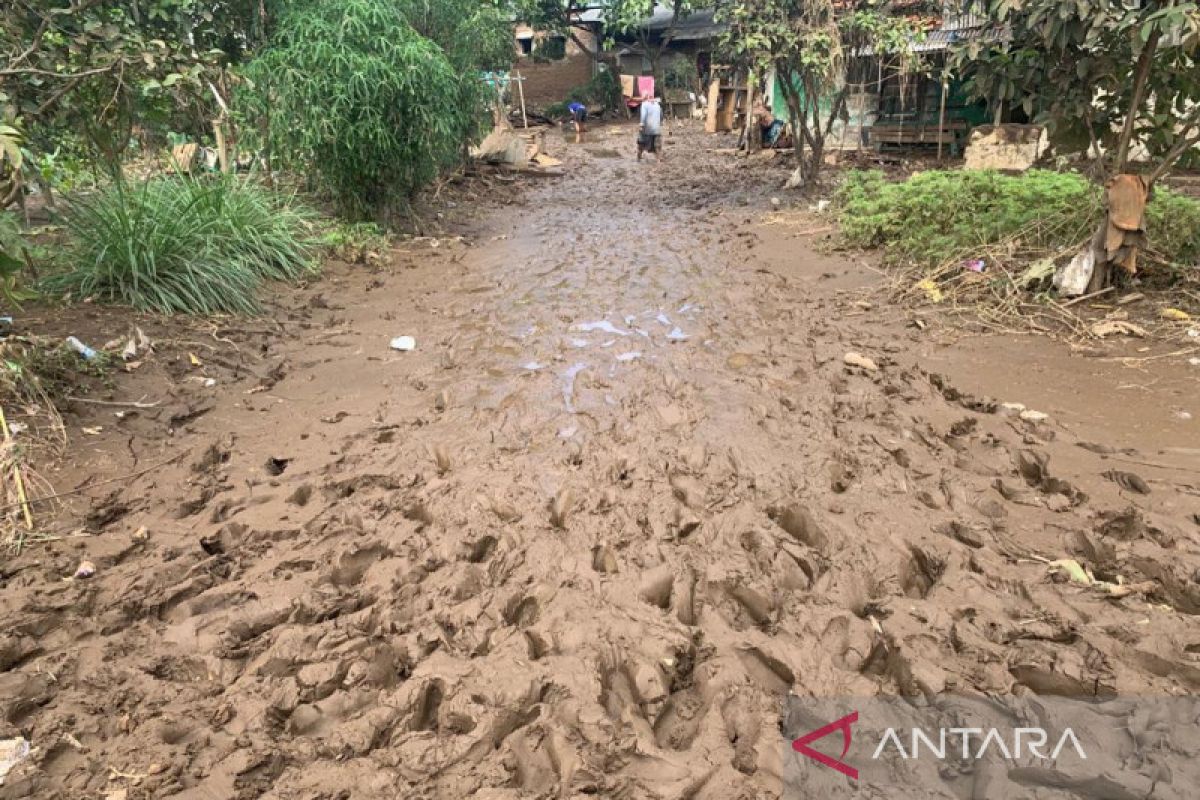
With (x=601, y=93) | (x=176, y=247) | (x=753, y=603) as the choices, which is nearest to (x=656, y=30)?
(x=601, y=93)

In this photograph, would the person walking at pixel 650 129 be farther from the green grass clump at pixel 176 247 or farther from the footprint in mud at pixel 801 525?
the footprint in mud at pixel 801 525

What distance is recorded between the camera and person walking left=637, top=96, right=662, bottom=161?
13.4m

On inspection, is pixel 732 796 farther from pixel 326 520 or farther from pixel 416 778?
pixel 326 520

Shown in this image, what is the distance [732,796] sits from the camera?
163 cm

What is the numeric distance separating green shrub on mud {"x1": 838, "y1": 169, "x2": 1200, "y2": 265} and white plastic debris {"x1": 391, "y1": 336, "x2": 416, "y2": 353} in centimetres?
399

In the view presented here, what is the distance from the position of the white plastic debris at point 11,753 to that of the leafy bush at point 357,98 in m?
5.71

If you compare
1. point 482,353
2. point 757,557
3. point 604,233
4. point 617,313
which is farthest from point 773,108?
point 757,557

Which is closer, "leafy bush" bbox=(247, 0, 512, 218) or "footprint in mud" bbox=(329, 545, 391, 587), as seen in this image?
"footprint in mud" bbox=(329, 545, 391, 587)

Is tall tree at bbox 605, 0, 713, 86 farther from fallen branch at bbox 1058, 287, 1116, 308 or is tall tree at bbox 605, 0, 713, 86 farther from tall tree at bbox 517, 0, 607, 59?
fallen branch at bbox 1058, 287, 1116, 308

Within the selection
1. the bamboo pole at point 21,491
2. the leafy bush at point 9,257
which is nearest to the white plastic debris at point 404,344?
the leafy bush at point 9,257

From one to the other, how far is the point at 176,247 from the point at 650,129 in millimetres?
10340

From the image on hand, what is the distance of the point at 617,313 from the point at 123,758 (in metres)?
4.07

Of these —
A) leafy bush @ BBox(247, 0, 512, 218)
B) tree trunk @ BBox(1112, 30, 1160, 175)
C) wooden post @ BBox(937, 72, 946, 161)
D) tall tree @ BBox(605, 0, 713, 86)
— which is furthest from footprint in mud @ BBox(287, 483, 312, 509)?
tall tree @ BBox(605, 0, 713, 86)

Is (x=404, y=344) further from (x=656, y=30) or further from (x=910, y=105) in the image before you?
(x=656, y=30)
